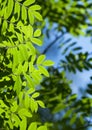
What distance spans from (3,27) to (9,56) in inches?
6.0

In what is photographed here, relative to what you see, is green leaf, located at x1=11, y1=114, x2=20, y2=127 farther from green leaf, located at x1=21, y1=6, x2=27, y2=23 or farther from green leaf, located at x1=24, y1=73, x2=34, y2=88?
green leaf, located at x1=21, y1=6, x2=27, y2=23

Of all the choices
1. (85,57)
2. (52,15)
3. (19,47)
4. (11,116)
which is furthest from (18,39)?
(52,15)

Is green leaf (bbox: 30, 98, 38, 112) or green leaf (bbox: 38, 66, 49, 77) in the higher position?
green leaf (bbox: 38, 66, 49, 77)

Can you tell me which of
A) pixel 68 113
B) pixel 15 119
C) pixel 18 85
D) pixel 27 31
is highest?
pixel 27 31

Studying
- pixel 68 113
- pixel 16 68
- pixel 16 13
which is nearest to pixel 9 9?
pixel 16 13

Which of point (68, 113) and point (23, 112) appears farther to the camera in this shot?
point (68, 113)

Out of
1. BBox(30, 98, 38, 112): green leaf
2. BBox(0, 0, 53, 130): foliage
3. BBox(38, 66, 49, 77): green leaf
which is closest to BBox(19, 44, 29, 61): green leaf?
BBox(0, 0, 53, 130): foliage

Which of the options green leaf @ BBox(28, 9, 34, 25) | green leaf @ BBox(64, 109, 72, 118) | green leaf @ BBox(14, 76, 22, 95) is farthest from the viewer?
green leaf @ BBox(64, 109, 72, 118)

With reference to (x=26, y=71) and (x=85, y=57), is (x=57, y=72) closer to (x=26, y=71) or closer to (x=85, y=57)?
(x=85, y=57)

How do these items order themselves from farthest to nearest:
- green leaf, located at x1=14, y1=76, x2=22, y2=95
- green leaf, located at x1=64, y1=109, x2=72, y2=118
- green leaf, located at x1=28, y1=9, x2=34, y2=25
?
green leaf, located at x1=64, y1=109, x2=72, y2=118
green leaf, located at x1=28, y1=9, x2=34, y2=25
green leaf, located at x1=14, y1=76, x2=22, y2=95

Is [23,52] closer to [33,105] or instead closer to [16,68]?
[16,68]

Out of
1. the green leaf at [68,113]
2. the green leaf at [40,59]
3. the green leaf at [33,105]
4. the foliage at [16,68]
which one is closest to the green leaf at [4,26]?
the foliage at [16,68]

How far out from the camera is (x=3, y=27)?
1.77 m

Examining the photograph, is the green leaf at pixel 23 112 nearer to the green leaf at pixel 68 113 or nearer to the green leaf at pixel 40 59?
the green leaf at pixel 40 59
